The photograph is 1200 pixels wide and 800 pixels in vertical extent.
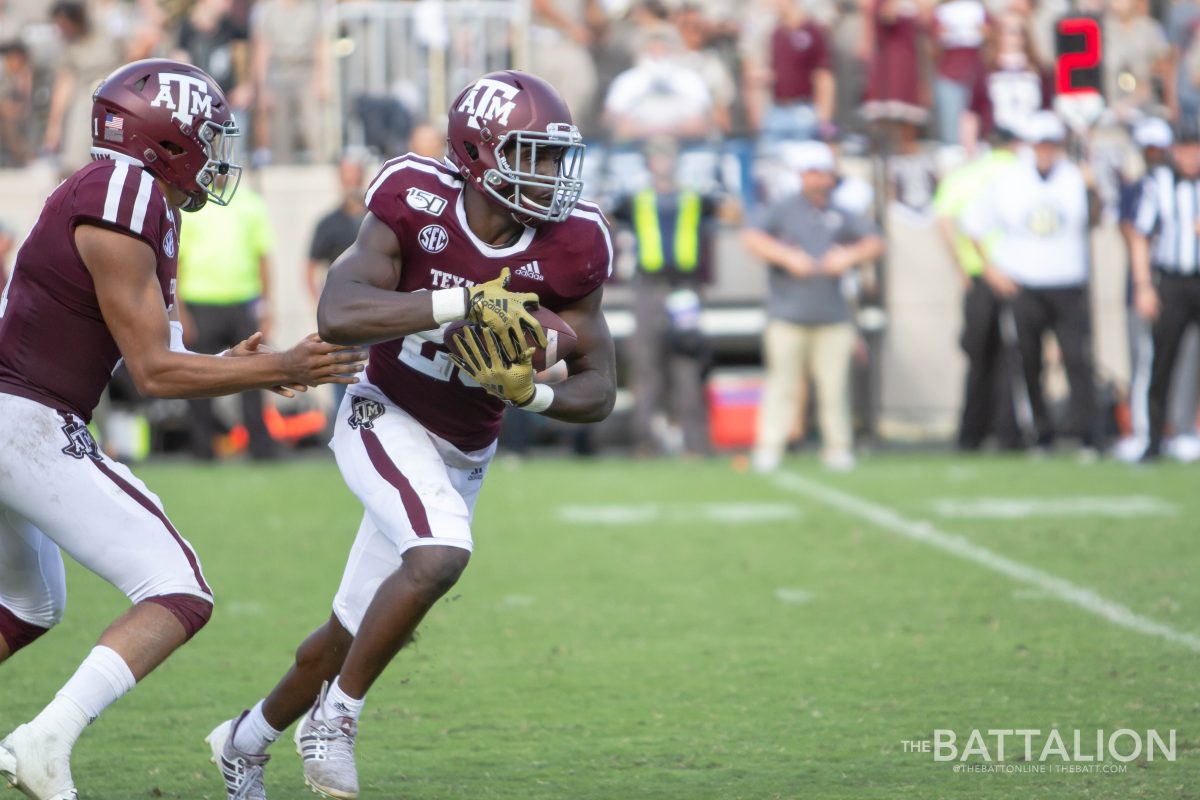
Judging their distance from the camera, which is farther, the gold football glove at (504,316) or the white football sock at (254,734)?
the white football sock at (254,734)

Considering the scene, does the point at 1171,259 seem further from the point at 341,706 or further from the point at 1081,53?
the point at 341,706

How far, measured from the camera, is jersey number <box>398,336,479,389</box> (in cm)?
437

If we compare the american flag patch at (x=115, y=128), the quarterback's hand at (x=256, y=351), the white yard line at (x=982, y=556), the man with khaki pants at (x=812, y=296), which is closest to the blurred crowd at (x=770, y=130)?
the man with khaki pants at (x=812, y=296)

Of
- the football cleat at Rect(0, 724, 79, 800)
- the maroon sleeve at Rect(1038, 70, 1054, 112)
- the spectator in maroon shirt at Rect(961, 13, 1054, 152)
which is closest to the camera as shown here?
the football cleat at Rect(0, 724, 79, 800)

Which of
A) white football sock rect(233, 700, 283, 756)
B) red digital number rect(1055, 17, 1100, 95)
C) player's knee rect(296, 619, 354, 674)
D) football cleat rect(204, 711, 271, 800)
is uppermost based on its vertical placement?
red digital number rect(1055, 17, 1100, 95)

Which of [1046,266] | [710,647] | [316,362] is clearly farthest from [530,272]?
[1046,266]

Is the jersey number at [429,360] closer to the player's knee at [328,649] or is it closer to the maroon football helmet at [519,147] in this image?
the maroon football helmet at [519,147]

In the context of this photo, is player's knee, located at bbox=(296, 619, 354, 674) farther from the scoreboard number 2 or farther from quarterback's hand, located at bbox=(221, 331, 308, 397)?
the scoreboard number 2

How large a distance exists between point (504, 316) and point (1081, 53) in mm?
9414

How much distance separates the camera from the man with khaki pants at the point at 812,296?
39.1 feet

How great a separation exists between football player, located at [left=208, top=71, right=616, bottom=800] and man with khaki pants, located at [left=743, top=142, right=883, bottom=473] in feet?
24.6

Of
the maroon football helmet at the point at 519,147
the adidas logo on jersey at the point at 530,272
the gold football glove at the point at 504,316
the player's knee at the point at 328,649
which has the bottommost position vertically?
the player's knee at the point at 328,649

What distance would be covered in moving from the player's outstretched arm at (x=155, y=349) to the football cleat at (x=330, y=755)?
0.80 meters

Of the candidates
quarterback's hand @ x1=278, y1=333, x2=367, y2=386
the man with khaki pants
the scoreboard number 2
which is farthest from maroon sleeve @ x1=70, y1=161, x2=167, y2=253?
the scoreboard number 2
